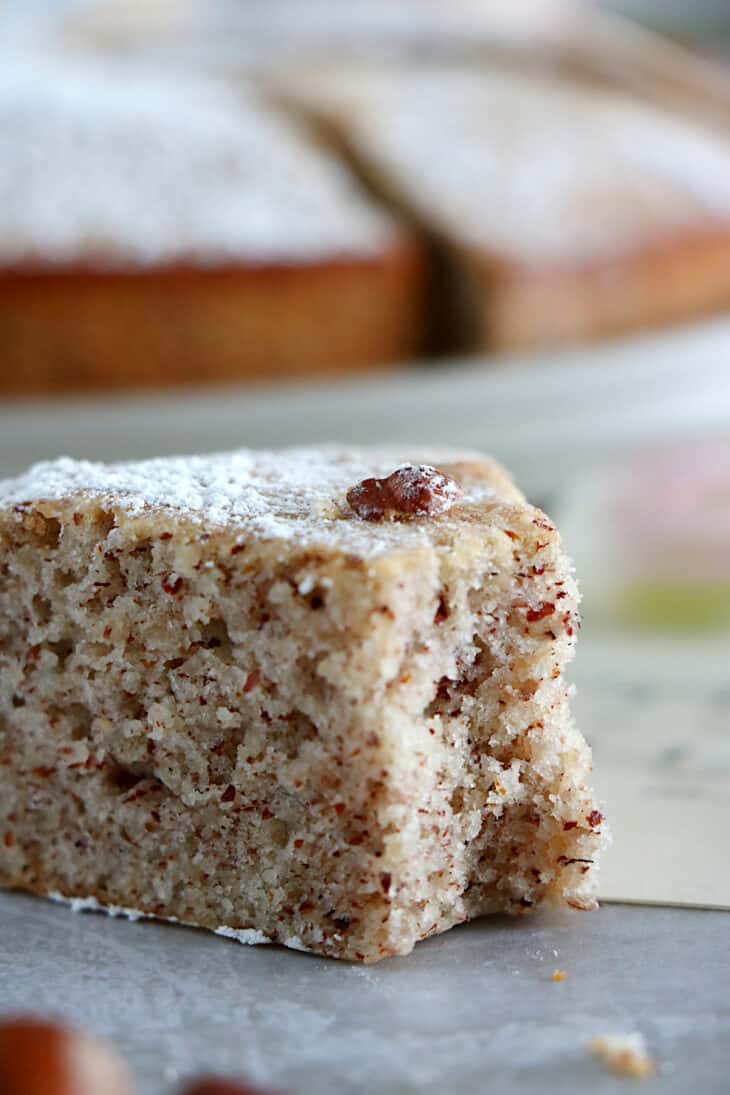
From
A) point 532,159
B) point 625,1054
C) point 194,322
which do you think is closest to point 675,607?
point 194,322

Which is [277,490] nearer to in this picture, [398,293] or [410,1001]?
[410,1001]

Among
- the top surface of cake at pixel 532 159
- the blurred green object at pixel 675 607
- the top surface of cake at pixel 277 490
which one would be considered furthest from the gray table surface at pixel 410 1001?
the top surface of cake at pixel 532 159

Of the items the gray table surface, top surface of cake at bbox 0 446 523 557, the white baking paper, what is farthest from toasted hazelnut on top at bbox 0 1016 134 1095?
the white baking paper

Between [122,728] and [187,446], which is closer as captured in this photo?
[122,728]

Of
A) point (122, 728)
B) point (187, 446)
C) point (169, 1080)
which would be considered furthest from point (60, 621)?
point (187, 446)

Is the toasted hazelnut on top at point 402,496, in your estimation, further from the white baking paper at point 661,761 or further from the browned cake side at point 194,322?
the browned cake side at point 194,322

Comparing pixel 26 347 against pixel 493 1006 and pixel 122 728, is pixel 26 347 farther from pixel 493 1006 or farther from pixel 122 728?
pixel 493 1006

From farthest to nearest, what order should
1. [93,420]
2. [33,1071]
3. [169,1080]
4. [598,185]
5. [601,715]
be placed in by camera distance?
[598,185] < [93,420] < [601,715] < [169,1080] < [33,1071]

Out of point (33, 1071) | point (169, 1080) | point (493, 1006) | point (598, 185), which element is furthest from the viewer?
point (598, 185)
